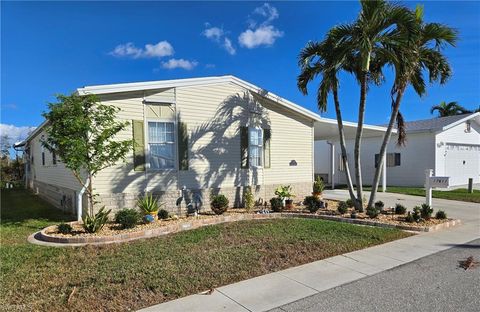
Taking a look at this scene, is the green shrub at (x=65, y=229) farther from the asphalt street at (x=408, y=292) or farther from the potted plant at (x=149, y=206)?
the asphalt street at (x=408, y=292)

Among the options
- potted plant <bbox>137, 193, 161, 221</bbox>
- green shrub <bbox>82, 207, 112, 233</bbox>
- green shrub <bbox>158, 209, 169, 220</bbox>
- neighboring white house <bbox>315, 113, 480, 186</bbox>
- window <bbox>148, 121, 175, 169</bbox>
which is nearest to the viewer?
green shrub <bbox>82, 207, 112, 233</bbox>

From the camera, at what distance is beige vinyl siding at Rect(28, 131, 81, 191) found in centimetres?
1041

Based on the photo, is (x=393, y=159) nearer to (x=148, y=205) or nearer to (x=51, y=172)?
(x=148, y=205)

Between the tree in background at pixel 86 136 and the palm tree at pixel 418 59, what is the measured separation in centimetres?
752

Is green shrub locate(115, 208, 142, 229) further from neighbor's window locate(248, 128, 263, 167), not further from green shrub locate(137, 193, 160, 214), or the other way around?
A: neighbor's window locate(248, 128, 263, 167)

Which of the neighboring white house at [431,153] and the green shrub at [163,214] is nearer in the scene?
the green shrub at [163,214]

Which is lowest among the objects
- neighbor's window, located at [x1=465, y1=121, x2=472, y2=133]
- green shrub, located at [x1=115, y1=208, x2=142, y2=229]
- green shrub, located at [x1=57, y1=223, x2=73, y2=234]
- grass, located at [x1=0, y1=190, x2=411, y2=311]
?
grass, located at [x1=0, y1=190, x2=411, y2=311]

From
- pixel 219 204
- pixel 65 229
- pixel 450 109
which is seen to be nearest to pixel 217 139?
pixel 219 204

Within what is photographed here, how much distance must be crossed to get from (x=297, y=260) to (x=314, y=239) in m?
1.37

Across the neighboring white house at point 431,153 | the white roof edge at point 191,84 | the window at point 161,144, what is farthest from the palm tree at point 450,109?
the window at point 161,144

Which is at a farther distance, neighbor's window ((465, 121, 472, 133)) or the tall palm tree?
neighbor's window ((465, 121, 472, 133))

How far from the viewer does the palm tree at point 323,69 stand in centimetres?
974

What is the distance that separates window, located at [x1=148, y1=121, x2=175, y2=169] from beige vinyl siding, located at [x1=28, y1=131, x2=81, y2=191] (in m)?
2.27

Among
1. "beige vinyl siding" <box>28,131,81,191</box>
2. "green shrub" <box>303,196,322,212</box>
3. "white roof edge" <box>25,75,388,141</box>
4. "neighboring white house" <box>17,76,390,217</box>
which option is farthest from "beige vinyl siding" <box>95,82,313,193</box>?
"green shrub" <box>303,196,322,212</box>
